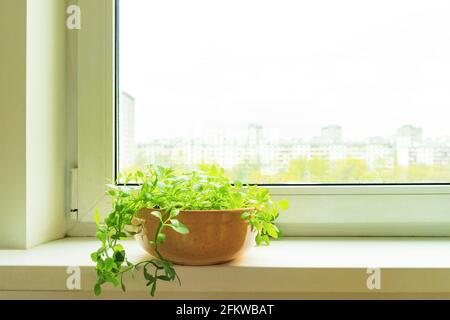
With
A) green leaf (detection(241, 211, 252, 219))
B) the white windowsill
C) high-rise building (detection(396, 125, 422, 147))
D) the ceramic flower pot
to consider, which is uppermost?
high-rise building (detection(396, 125, 422, 147))

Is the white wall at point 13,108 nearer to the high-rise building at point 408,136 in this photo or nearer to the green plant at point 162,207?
the green plant at point 162,207

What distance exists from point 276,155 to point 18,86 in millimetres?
590

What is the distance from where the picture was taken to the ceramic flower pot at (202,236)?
76 centimetres

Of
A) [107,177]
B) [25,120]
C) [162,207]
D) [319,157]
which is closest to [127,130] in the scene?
[107,177]

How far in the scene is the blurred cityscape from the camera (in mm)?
1047

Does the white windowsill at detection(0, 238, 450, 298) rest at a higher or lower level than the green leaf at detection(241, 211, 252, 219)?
lower

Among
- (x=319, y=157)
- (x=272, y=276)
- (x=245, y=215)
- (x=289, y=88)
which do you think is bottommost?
(x=272, y=276)

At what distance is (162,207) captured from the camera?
0.78 metres

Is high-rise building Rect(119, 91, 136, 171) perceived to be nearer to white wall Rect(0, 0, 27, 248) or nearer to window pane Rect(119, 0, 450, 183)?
window pane Rect(119, 0, 450, 183)

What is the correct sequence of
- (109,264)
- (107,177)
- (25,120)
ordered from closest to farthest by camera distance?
1. (109,264)
2. (25,120)
3. (107,177)

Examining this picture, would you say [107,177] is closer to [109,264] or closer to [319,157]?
[109,264]

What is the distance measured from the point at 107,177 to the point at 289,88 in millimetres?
489

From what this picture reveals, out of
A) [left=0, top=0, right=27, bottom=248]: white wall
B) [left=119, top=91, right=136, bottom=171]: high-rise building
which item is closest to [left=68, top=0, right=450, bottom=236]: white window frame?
[left=119, top=91, right=136, bottom=171]: high-rise building
